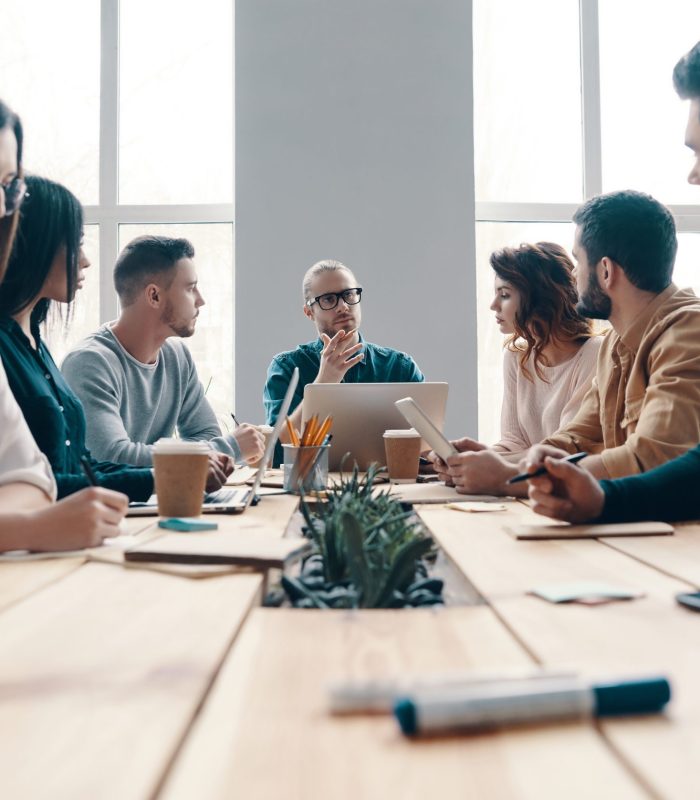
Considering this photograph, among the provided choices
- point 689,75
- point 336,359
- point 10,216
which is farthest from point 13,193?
point 336,359

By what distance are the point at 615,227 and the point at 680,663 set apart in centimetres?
169

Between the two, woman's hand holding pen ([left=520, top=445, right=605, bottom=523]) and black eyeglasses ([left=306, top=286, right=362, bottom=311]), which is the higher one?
black eyeglasses ([left=306, top=286, right=362, bottom=311])

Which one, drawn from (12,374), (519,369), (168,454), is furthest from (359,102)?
(168,454)

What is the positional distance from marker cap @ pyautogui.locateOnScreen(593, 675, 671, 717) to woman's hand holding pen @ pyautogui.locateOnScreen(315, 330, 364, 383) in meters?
2.57

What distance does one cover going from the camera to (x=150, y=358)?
9.56ft

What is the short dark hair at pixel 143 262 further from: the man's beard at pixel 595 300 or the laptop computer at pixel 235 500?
the man's beard at pixel 595 300

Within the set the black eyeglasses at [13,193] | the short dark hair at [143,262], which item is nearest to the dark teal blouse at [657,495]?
the black eyeglasses at [13,193]

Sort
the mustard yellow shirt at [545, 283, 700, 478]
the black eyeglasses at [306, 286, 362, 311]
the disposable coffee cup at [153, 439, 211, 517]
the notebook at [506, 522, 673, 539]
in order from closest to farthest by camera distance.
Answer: the notebook at [506, 522, 673, 539] → the disposable coffee cup at [153, 439, 211, 517] → the mustard yellow shirt at [545, 283, 700, 478] → the black eyeglasses at [306, 286, 362, 311]

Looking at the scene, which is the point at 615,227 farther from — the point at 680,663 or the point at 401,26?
the point at 401,26

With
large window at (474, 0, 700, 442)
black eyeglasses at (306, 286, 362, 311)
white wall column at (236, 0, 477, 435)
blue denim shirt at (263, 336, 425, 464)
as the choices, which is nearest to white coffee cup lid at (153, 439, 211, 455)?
blue denim shirt at (263, 336, 425, 464)

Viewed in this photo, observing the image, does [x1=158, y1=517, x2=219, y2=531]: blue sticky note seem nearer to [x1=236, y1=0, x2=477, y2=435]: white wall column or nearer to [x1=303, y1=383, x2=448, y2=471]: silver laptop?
[x1=303, y1=383, x2=448, y2=471]: silver laptop

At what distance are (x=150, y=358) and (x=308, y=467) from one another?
131 centimetres

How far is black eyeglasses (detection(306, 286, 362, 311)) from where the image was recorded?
344 cm

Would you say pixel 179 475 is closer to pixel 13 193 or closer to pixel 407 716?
pixel 13 193
